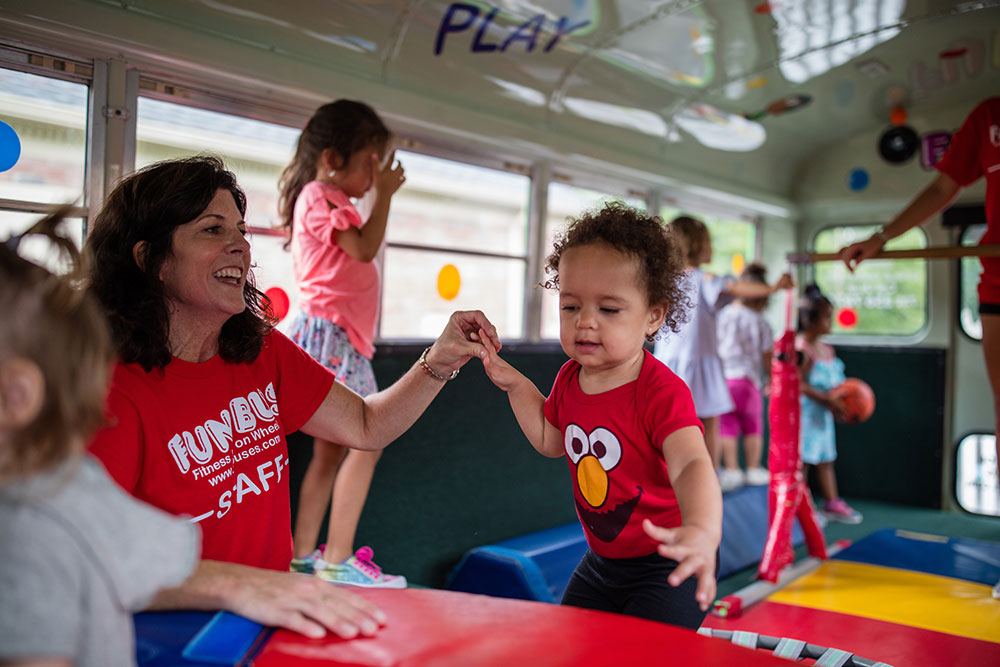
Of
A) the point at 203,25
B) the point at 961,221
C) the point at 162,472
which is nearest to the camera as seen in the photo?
the point at 162,472

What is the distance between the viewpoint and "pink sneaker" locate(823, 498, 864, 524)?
525cm

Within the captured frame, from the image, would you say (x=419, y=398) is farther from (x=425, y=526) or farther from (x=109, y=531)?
(x=425, y=526)

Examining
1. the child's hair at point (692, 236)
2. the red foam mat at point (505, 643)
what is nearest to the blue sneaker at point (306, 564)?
the red foam mat at point (505, 643)

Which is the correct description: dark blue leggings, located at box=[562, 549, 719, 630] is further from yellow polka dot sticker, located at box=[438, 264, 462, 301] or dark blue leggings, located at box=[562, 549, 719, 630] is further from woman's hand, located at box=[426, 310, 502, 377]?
yellow polka dot sticker, located at box=[438, 264, 462, 301]

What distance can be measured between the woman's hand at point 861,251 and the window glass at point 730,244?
274 cm

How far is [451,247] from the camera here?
3719 millimetres

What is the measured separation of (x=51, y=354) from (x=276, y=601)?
0.50m

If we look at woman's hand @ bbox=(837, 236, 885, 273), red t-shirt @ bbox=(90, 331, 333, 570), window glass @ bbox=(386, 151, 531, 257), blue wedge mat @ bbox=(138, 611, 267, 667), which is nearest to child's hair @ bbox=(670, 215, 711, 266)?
window glass @ bbox=(386, 151, 531, 257)

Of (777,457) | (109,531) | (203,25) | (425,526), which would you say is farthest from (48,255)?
(777,457)

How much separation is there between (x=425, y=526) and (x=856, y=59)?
361cm

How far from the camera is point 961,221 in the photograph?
5426 millimetres

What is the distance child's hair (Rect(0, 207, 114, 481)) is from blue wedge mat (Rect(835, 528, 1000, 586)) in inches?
152

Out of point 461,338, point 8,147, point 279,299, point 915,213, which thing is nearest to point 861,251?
point 915,213

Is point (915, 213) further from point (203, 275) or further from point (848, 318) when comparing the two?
point (848, 318)
